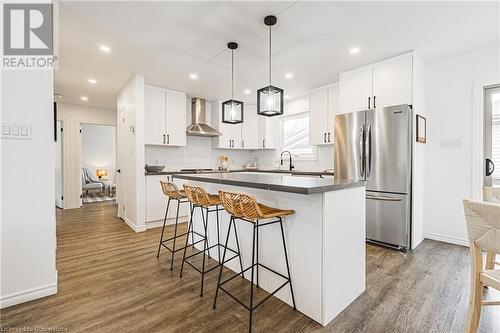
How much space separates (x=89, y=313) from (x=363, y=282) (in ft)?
7.17

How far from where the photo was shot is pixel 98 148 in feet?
28.5

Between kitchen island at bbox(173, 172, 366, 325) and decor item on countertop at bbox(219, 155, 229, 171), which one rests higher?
decor item on countertop at bbox(219, 155, 229, 171)

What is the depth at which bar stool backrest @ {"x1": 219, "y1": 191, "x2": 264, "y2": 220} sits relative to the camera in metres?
1.56

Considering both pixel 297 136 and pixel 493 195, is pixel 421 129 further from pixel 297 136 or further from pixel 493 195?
pixel 297 136

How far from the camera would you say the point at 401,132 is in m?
2.95

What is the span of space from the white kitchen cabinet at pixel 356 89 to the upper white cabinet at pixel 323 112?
566mm

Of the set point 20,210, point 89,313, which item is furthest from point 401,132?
point 20,210

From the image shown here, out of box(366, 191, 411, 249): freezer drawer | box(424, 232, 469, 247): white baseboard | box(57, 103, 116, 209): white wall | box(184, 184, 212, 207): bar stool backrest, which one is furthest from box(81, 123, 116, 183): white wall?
box(424, 232, 469, 247): white baseboard

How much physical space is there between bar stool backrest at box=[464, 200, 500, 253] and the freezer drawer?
1.77m

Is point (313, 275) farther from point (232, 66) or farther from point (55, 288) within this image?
point (232, 66)

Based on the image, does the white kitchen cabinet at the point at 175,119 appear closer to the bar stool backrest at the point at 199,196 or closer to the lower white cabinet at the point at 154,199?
the lower white cabinet at the point at 154,199

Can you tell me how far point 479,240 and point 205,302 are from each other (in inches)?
72.9

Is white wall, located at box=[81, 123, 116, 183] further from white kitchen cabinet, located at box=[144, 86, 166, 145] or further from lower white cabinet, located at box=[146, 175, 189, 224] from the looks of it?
lower white cabinet, located at box=[146, 175, 189, 224]

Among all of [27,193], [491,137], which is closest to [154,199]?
[27,193]
